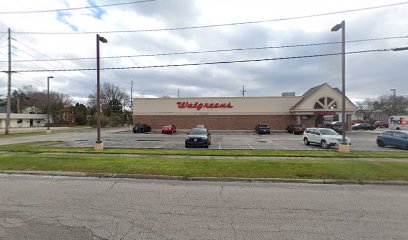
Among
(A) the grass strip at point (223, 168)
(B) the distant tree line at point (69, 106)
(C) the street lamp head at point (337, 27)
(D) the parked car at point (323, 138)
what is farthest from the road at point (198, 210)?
(B) the distant tree line at point (69, 106)

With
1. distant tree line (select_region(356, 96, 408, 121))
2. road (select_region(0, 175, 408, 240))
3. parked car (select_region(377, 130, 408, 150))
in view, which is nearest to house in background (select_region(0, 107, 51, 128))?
road (select_region(0, 175, 408, 240))

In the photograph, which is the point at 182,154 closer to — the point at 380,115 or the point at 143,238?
the point at 143,238

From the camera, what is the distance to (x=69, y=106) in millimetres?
83062

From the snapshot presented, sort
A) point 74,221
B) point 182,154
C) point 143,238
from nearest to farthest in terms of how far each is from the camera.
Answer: point 143,238 → point 74,221 → point 182,154

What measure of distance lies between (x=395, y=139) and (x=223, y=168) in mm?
16970

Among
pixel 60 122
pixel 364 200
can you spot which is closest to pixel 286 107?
pixel 364 200

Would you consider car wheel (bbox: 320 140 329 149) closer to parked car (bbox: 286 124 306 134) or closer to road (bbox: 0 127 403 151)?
road (bbox: 0 127 403 151)

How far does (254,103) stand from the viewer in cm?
4384

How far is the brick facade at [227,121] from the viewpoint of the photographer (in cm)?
4356

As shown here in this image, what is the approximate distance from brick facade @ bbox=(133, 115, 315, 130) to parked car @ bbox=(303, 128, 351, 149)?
70.7 ft

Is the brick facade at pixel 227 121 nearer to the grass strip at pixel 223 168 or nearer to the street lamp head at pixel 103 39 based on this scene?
the street lamp head at pixel 103 39

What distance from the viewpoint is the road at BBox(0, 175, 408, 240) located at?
176 inches

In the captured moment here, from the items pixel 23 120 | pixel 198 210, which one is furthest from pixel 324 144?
pixel 23 120

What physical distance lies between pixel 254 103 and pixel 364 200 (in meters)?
37.8
